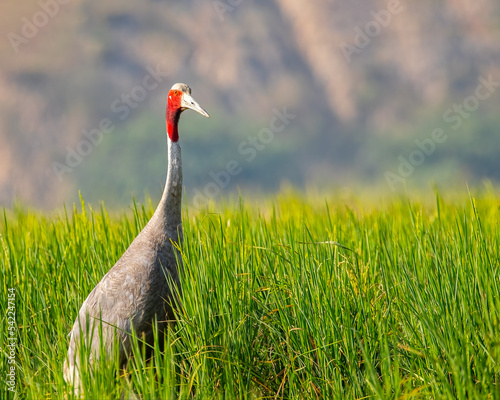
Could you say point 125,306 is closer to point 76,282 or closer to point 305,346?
point 76,282

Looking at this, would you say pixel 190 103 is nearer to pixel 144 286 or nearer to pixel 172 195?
pixel 172 195

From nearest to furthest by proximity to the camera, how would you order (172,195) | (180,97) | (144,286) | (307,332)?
(307,332), (144,286), (172,195), (180,97)

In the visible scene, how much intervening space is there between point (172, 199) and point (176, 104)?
0.59 m

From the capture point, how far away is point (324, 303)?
2.90 meters

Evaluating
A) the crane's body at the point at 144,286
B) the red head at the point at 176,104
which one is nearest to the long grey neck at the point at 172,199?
the crane's body at the point at 144,286

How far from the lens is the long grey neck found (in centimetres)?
317

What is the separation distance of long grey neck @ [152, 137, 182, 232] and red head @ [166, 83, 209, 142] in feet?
0.45

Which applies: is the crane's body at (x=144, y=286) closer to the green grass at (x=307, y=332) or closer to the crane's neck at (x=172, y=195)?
the crane's neck at (x=172, y=195)

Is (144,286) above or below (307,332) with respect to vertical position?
above

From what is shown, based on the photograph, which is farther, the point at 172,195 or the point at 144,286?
the point at 172,195

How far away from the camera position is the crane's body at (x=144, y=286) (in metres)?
3.01

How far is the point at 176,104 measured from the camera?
11.0 feet

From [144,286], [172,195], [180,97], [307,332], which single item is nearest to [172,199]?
[172,195]

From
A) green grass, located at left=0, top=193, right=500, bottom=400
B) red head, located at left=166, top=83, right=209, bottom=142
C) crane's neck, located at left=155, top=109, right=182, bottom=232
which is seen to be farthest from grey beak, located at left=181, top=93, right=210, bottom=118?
green grass, located at left=0, top=193, right=500, bottom=400
